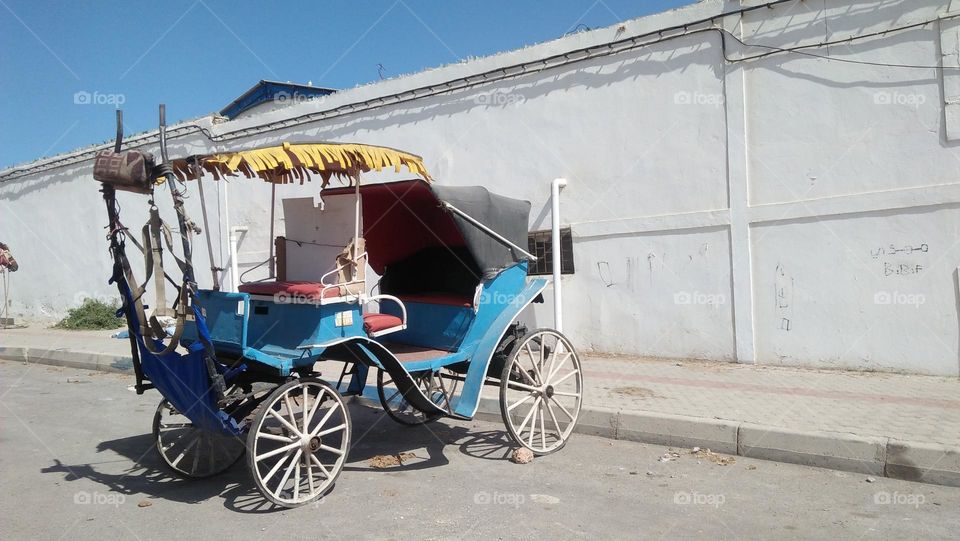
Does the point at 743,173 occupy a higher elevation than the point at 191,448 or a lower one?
higher

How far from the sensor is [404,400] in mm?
6664

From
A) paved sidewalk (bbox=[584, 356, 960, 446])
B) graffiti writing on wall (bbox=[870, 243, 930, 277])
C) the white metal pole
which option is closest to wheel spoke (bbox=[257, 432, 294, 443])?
paved sidewalk (bbox=[584, 356, 960, 446])

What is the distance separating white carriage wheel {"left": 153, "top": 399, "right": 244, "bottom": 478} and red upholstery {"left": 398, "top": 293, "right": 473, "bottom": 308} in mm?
1896

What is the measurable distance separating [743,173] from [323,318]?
6.06 metres

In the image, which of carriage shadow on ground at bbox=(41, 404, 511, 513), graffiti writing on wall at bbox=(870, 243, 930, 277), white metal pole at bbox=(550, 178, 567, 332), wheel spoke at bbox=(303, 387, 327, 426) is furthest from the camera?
white metal pole at bbox=(550, 178, 567, 332)

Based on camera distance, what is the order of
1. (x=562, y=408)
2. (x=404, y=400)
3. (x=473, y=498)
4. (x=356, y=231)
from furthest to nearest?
1. (x=404, y=400)
2. (x=562, y=408)
3. (x=356, y=231)
4. (x=473, y=498)

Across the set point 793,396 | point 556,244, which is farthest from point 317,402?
point 556,244

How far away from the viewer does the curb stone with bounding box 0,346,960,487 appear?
5160mm

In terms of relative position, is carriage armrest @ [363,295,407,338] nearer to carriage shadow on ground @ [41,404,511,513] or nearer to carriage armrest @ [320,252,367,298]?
carriage armrest @ [320,252,367,298]

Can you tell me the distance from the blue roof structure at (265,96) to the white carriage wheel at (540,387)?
11.8m

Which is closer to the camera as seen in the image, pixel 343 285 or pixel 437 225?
pixel 343 285

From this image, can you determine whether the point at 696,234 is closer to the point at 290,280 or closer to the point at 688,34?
the point at 688,34

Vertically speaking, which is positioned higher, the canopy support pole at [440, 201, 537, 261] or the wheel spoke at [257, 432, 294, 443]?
the canopy support pole at [440, 201, 537, 261]

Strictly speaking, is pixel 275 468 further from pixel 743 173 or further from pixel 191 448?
pixel 743 173
